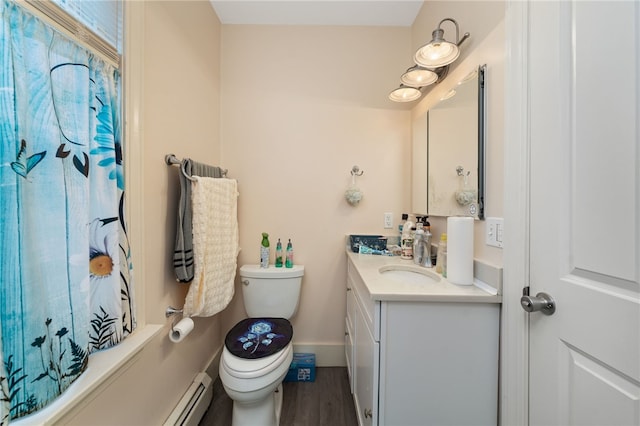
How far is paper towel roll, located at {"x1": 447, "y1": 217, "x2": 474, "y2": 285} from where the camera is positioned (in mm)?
955

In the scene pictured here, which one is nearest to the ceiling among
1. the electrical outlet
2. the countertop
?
the electrical outlet

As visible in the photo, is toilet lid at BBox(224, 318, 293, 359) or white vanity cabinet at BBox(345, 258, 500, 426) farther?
toilet lid at BBox(224, 318, 293, 359)

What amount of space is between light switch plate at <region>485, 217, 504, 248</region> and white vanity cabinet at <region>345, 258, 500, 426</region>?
8.6 inches

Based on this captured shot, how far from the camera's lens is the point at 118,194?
798mm

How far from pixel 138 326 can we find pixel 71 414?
1.00ft

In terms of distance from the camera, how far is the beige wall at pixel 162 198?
34.6 inches

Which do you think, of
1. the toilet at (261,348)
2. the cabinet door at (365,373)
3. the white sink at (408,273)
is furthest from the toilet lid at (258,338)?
the white sink at (408,273)

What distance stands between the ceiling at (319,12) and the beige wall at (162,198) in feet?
0.91

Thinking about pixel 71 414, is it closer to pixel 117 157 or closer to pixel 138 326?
pixel 138 326

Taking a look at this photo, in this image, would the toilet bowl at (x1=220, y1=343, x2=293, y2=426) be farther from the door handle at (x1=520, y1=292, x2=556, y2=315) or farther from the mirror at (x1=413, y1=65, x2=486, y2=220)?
the mirror at (x1=413, y1=65, x2=486, y2=220)

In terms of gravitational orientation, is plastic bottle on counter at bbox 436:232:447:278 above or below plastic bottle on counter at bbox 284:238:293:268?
above

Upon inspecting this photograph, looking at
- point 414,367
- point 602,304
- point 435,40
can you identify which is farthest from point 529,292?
point 435,40

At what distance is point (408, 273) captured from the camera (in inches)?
50.5

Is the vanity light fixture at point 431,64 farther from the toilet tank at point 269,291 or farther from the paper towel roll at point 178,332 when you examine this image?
the paper towel roll at point 178,332
